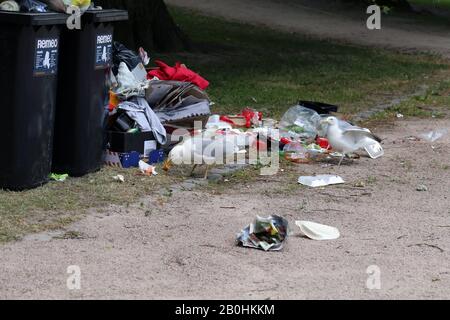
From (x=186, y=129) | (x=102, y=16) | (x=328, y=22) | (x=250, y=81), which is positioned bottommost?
(x=328, y=22)

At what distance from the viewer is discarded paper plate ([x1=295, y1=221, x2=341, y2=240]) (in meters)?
6.39

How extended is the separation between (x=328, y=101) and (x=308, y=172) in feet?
12.3

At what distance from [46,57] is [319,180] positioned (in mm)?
2411

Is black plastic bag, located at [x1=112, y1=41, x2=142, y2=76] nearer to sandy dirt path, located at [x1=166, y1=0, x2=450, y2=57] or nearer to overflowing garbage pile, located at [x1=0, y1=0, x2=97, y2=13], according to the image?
overflowing garbage pile, located at [x1=0, y1=0, x2=97, y2=13]

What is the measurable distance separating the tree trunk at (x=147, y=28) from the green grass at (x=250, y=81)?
0.31 meters

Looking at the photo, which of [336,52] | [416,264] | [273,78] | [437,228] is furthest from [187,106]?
[336,52]

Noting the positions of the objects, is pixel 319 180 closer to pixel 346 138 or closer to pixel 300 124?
pixel 346 138

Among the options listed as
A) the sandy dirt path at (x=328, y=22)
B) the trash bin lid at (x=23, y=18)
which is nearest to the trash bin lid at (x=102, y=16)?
the trash bin lid at (x=23, y=18)

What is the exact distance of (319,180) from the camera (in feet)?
26.1

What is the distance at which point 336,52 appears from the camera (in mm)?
17688

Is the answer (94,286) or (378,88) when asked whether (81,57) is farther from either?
(378,88)

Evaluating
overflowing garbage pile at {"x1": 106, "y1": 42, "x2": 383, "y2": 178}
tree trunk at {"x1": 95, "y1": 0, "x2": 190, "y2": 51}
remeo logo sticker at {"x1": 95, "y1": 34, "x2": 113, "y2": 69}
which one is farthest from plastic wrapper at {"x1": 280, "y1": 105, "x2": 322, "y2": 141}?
tree trunk at {"x1": 95, "y1": 0, "x2": 190, "y2": 51}

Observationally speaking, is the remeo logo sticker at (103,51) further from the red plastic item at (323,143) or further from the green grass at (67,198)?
the red plastic item at (323,143)

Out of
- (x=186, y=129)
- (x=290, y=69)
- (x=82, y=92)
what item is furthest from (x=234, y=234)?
(x=290, y=69)
